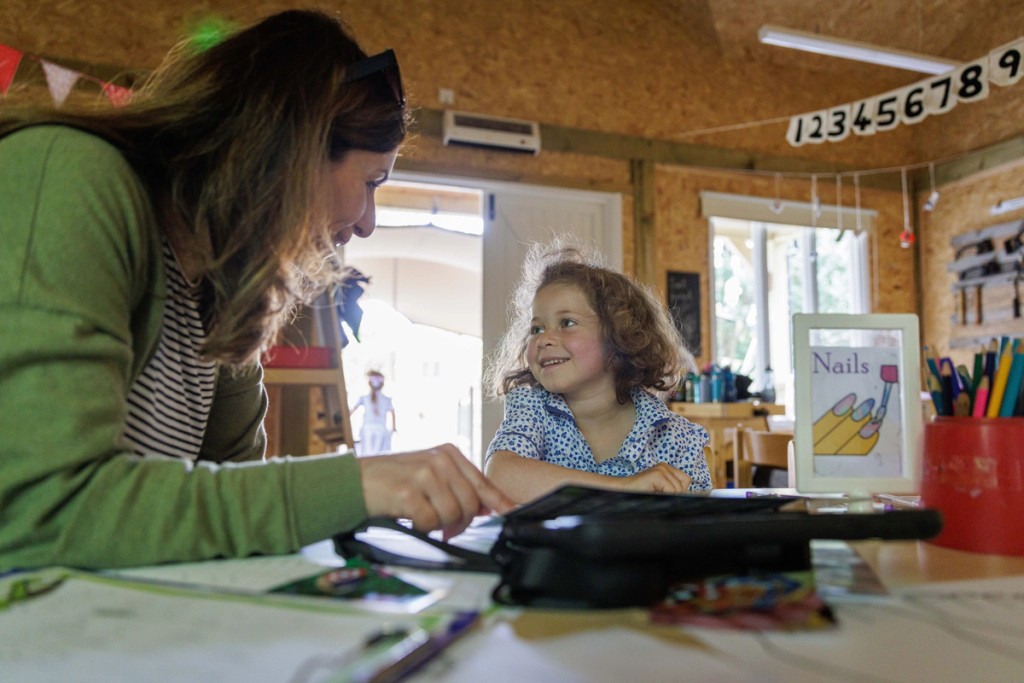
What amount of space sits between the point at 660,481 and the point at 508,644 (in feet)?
3.06

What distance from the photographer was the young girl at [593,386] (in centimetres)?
156

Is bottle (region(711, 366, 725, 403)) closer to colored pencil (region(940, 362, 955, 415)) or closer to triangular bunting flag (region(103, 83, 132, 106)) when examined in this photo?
triangular bunting flag (region(103, 83, 132, 106))

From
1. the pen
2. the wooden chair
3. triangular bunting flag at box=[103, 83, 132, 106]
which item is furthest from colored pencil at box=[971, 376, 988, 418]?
the wooden chair

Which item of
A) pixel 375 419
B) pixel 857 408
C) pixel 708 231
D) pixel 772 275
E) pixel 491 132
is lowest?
pixel 375 419

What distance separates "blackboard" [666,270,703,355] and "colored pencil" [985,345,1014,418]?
459 cm

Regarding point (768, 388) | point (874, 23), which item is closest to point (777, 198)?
point (874, 23)

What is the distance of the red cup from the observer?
668 mm

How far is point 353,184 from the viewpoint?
103 cm

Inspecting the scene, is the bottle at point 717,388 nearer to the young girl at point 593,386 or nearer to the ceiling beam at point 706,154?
the ceiling beam at point 706,154

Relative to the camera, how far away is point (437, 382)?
7.54 meters

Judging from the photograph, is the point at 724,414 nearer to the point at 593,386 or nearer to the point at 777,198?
the point at 777,198

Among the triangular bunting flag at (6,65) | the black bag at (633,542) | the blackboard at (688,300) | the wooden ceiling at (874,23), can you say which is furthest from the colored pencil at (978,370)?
the wooden ceiling at (874,23)

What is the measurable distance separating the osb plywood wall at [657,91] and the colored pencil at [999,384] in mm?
4259

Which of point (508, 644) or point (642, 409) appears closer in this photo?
point (508, 644)
